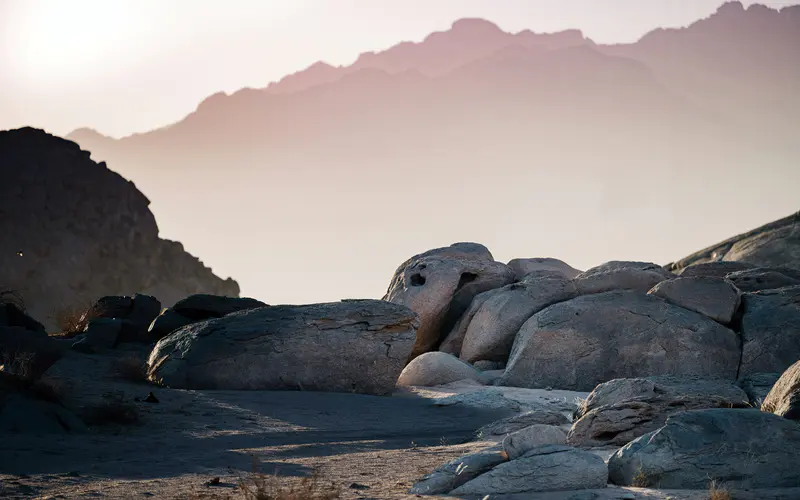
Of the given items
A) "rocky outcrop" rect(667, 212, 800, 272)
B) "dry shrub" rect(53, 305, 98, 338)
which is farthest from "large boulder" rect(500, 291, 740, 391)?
"rocky outcrop" rect(667, 212, 800, 272)

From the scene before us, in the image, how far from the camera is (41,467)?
23.6 feet

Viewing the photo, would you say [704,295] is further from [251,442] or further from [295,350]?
[251,442]

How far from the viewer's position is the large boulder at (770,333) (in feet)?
45.0

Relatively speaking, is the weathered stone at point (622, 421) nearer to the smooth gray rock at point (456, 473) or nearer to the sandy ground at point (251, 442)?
the sandy ground at point (251, 442)

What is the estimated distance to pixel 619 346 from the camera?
559 inches

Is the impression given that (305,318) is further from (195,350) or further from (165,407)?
(165,407)

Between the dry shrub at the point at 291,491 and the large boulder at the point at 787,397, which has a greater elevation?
the large boulder at the point at 787,397

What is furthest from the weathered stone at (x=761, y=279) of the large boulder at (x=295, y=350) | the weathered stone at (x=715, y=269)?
the large boulder at (x=295, y=350)

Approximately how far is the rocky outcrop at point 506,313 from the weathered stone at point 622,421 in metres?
7.61

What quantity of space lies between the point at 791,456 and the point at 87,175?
156ft

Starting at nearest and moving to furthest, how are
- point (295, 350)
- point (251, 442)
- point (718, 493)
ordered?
point (718, 493)
point (251, 442)
point (295, 350)

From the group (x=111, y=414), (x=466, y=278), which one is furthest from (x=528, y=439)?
(x=466, y=278)

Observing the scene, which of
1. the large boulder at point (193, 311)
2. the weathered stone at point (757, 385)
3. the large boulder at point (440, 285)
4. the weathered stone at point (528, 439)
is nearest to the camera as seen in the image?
the weathered stone at point (528, 439)

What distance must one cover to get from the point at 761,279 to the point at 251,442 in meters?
12.2
